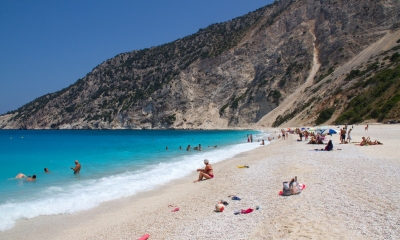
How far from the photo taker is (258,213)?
6016 millimetres

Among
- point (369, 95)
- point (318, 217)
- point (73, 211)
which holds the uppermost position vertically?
point (369, 95)

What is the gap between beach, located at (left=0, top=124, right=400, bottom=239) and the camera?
491 centimetres

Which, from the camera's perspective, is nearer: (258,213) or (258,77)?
(258,213)

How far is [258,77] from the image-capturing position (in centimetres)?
7688

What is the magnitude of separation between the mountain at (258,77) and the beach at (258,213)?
31.0m

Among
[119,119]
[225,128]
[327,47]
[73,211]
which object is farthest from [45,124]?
[73,211]

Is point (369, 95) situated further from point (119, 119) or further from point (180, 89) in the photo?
point (119, 119)

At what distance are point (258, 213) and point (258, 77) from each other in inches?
2897

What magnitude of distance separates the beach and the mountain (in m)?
31.0

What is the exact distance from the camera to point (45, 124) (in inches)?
4678

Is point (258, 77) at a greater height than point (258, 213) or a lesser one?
greater

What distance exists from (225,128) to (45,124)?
83519mm

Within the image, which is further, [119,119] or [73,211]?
[119,119]

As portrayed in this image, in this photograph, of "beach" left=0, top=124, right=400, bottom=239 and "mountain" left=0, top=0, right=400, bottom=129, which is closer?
"beach" left=0, top=124, right=400, bottom=239
